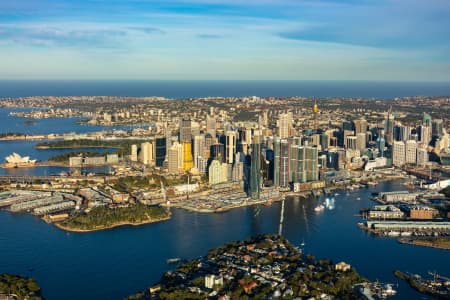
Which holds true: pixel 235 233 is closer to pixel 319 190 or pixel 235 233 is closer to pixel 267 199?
pixel 267 199

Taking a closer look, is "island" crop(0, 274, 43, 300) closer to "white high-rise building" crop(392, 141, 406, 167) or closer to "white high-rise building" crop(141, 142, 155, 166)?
"white high-rise building" crop(141, 142, 155, 166)

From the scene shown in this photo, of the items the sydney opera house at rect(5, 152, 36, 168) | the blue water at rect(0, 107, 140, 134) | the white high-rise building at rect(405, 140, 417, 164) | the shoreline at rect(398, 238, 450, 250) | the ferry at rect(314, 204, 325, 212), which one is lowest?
the shoreline at rect(398, 238, 450, 250)

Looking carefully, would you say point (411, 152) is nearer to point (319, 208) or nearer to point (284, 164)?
point (284, 164)

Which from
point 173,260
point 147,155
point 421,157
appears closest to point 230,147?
point 147,155

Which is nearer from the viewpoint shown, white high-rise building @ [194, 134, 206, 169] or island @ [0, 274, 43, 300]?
island @ [0, 274, 43, 300]

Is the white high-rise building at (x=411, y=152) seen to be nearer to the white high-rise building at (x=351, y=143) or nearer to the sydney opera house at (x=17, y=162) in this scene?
the white high-rise building at (x=351, y=143)

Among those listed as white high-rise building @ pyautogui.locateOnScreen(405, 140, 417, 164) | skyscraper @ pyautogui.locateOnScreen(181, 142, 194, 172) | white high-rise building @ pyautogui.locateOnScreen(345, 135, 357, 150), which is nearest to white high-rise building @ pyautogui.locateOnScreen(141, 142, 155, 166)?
skyscraper @ pyautogui.locateOnScreen(181, 142, 194, 172)
